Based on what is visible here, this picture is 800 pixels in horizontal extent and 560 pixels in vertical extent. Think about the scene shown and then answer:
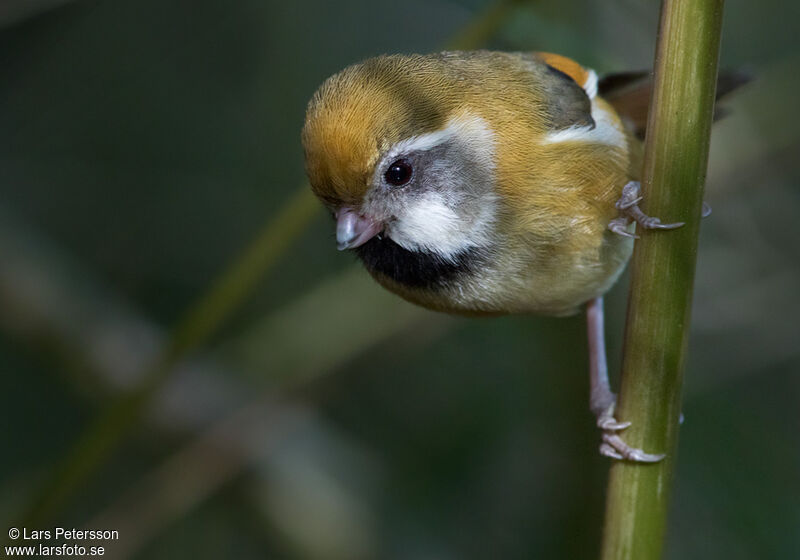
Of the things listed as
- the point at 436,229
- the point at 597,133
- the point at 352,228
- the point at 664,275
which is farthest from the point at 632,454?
the point at 597,133

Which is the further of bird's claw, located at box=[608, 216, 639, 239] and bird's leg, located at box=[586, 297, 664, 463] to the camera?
bird's leg, located at box=[586, 297, 664, 463]

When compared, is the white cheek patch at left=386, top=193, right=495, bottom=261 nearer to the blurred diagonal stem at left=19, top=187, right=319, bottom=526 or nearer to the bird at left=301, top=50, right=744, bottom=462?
the bird at left=301, top=50, right=744, bottom=462

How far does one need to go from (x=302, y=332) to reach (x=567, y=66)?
174 centimetres

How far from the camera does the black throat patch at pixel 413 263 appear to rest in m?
2.55

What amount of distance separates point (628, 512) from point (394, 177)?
41.4 inches

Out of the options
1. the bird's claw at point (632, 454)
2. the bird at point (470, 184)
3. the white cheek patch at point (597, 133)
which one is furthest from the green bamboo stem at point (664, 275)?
the white cheek patch at point (597, 133)

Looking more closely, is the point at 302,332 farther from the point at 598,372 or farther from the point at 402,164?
the point at 402,164

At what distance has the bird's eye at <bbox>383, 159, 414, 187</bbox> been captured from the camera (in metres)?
2.42

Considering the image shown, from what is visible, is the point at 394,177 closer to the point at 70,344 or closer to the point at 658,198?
the point at 658,198

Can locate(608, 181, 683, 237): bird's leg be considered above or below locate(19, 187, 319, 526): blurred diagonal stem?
above

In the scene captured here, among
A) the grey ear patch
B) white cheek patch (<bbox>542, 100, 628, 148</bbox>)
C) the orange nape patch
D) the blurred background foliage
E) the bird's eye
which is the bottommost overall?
the blurred background foliage

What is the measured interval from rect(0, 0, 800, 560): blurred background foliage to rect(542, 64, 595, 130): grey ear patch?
0.89 feet

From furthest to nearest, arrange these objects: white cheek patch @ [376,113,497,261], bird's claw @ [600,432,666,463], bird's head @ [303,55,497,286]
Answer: white cheek patch @ [376,113,497,261], bird's head @ [303,55,497,286], bird's claw @ [600,432,666,463]

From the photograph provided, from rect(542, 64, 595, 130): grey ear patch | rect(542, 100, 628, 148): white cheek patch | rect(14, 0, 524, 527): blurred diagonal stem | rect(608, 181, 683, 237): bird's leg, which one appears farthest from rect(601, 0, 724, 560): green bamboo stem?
rect(14, 0, 524, 527): blurred diagonal stem
